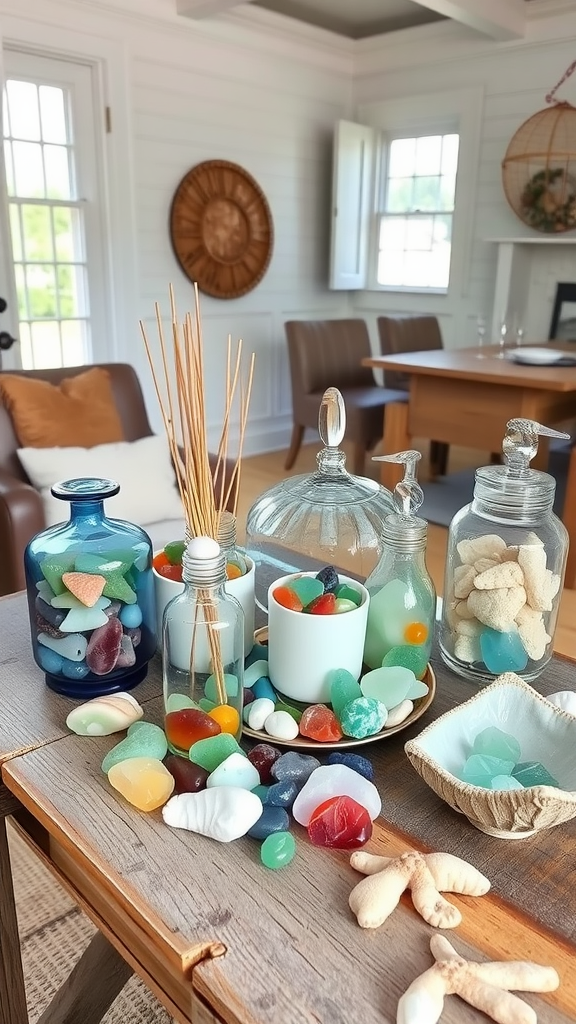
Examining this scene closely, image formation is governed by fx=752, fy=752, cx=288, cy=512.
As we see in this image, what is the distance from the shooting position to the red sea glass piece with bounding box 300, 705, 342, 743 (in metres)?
0.81

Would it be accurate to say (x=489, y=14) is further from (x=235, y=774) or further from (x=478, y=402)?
(x=235, y=774)

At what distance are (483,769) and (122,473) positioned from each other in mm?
1570

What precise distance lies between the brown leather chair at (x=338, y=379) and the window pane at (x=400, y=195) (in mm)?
1149

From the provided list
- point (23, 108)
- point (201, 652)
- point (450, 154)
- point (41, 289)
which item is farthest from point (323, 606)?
point (450, 154)

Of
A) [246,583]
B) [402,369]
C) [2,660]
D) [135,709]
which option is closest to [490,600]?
[246,583]

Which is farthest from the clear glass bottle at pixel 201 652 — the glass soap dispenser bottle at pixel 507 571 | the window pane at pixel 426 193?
the window pane at pixel 426 193

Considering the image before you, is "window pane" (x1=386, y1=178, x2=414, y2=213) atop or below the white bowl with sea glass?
atop

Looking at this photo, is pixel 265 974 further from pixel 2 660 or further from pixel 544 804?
pixel 2 660

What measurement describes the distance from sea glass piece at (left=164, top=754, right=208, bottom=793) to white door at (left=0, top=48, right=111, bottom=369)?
319 cm

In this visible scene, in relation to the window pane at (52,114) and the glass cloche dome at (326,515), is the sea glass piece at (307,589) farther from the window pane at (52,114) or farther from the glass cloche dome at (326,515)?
the window pane at (52,114)

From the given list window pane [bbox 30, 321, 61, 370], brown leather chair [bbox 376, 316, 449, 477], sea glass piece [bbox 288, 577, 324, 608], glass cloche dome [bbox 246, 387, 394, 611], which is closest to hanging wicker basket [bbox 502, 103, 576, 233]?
brown leather chair [bbox 376, 316, 449, 477]

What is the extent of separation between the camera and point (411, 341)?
4.27 m

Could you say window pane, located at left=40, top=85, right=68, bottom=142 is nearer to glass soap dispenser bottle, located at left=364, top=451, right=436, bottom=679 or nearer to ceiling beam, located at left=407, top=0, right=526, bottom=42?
ceiling beam, located at left=407, top=0, right=526, bottom=42

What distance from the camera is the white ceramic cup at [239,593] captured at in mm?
947
